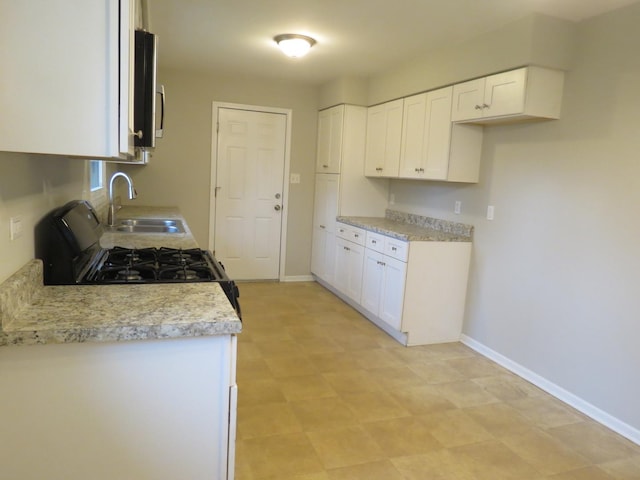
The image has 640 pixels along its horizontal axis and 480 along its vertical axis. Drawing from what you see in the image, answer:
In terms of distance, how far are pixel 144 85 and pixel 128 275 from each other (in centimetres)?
76

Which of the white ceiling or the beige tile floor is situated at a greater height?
the white ceiling

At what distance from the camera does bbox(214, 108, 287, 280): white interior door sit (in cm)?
523

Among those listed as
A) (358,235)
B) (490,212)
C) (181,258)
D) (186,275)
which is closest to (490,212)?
(490,212)

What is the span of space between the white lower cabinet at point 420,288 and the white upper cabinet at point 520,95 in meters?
1.09

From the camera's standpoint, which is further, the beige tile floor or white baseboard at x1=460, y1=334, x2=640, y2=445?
white baseboard at x1=460, y1=334, x2=640, y2=445

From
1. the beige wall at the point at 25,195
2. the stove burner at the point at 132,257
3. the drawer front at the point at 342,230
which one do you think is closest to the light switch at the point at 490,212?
the drawer front at the point at 342,230

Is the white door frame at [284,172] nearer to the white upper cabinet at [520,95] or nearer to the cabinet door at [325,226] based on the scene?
the cabinet door at [325,226]

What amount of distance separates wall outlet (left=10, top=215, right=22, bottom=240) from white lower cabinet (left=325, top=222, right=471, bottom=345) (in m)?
2.71

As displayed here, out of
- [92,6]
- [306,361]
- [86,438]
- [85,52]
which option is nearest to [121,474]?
[86,438]

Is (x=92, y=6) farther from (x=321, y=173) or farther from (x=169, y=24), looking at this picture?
(x=321, y=173)

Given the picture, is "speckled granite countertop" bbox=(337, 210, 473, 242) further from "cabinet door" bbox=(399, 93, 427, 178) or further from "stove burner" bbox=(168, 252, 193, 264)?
"stove burner" bbox=(168, 252, 193, 264)

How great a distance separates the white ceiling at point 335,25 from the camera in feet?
9.09

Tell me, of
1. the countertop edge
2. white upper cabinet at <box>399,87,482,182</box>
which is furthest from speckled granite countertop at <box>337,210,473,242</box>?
white upper cabinet at <box>399,87,482,182</box>

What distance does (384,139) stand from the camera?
14.9ft
